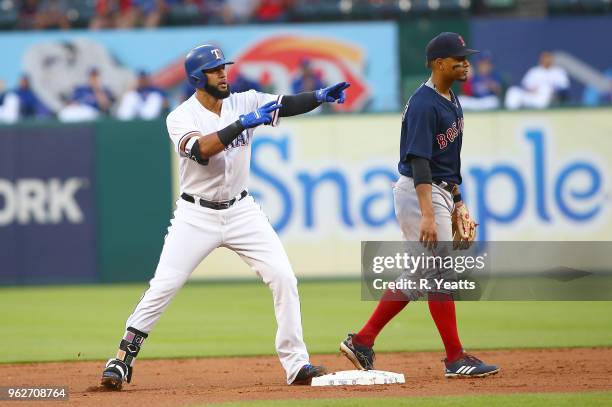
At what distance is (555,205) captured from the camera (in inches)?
612

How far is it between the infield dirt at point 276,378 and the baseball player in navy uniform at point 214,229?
25 cm

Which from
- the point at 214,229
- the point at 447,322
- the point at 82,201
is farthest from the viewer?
the point at 82,201

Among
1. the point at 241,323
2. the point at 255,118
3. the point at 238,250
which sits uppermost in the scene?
the point at 255,118

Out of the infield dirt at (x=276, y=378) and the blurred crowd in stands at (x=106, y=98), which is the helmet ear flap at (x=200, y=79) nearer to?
the infield dirt at (x=276, y=378)

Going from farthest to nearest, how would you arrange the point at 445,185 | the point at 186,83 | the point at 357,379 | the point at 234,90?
the point at 186,83 < the point at 234,90 < the point at 445,185 < the point at 357,379

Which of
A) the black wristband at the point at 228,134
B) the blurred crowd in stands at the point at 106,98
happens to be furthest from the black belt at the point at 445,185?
the blurred crowd in stands at the point at 106,98

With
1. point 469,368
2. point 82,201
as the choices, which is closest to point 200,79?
point 469,368

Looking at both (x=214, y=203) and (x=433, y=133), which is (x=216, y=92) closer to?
(x=214, y=203)

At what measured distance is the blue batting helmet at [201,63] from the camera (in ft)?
23.8

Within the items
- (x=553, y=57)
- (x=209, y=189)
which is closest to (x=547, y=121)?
(x=553, y=57)

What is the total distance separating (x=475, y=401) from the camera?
6344 millimetres

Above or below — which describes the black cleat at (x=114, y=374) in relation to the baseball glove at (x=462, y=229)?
below

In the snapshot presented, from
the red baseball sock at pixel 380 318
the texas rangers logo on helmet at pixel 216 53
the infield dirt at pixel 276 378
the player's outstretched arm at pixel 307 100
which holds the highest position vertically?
the texas rangers logo on helmet at pixel 216 53

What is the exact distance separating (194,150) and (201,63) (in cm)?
61
